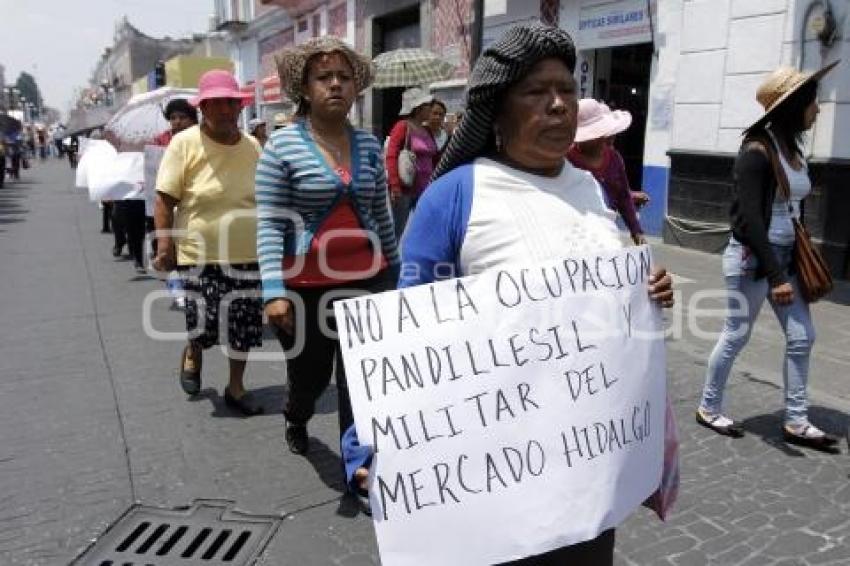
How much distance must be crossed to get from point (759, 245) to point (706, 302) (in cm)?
328

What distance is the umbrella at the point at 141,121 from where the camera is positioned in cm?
767

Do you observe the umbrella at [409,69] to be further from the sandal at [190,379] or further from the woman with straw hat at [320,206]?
the woman with straw hat at [320,206]

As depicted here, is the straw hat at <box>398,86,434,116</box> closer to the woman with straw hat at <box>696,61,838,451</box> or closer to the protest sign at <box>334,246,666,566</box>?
the woman with straw hat at <box>696,61,838,451</box>

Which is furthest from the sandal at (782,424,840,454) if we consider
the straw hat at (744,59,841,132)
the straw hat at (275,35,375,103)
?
the straw hat at (275,35,375,103)

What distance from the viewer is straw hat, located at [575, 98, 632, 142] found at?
12.1 feet

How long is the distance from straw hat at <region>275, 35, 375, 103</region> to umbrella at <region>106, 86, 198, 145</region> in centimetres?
506

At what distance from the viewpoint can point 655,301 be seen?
1.78 metres

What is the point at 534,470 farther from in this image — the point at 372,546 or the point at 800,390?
the point at 800,390

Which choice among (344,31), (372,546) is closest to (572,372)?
(372,546)

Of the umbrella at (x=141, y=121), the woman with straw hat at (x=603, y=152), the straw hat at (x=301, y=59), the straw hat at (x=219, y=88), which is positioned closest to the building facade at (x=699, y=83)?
the umbrella at (x=141, y=121)

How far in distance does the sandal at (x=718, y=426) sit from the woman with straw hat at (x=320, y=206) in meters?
1.90

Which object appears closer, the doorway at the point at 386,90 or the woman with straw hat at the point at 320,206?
the woman with straw hat at the point at 320,206

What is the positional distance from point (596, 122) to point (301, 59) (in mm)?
1616

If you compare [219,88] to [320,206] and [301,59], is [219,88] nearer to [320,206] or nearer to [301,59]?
[301,59]
